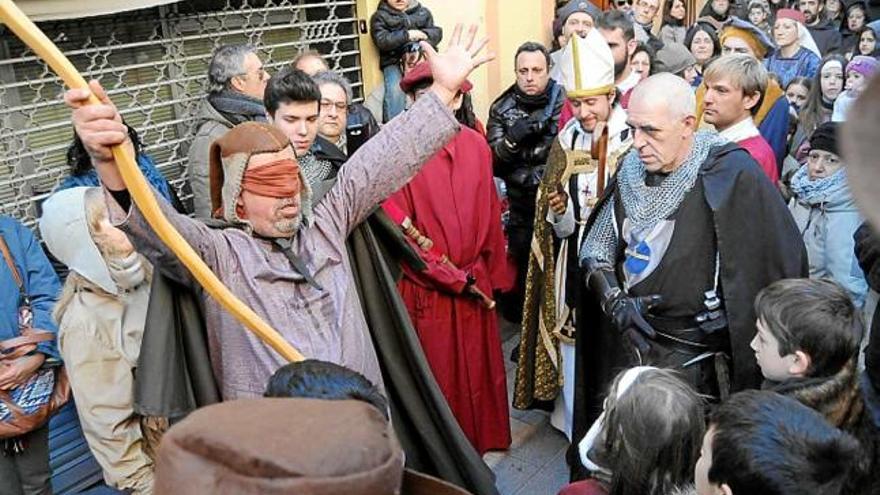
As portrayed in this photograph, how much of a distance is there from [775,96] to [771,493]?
371 centimetres

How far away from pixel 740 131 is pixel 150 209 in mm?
2803

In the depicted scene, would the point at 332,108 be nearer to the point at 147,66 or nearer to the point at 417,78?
the point at 417,78

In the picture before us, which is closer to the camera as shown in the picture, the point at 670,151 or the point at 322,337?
the point at 322,337

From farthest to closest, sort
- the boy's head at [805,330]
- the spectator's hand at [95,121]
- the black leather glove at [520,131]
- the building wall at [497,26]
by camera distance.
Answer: the building wall at [497,26], the black leather glove at [520,131], the boy's head at [805,330], the spectator's hand at [95,121]

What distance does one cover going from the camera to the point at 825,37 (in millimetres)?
8398

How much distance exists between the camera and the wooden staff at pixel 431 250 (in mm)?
3389

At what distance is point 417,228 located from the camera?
3.50 metres

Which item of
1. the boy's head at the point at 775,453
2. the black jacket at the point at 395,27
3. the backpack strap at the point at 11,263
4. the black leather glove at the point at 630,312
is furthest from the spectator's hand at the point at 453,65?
the black jacket at the point at 395,27

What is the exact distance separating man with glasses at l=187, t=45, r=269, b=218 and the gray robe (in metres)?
1.55

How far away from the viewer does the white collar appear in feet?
11.9

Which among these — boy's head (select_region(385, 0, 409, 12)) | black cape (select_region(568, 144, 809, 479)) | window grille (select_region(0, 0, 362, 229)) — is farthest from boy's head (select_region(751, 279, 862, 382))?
boy's head (select_region(385, 0, 409, 12))

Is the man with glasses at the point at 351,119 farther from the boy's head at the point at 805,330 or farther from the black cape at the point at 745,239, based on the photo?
the boy's head at the point at 805,330

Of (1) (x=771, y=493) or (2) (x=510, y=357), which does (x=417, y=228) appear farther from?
(1) (x=771, y=493)

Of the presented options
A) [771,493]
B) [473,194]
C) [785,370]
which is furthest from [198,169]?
[771,493]
